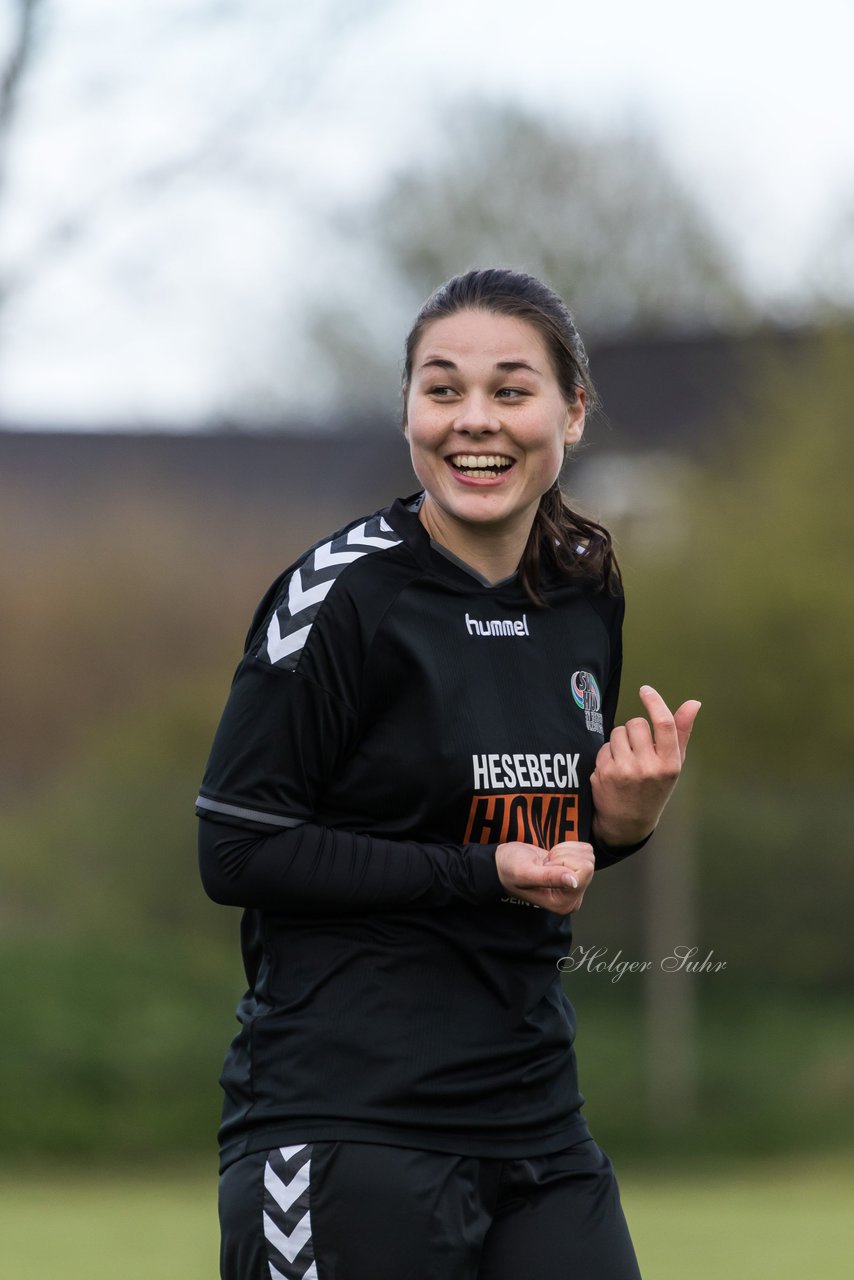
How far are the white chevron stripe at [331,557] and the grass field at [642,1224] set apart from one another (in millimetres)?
4364

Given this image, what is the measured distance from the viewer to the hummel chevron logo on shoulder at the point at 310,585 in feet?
7.35

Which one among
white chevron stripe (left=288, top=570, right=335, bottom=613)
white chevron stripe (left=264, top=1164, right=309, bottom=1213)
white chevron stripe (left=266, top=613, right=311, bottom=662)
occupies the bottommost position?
white chevron stripe (left=264, top=1164, right=309, bottom=1213)

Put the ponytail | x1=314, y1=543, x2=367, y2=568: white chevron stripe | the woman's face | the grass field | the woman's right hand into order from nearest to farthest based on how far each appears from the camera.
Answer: the woman's right hand < x1=314, y1=543, x2=367, y2=568: white chevron stripe < the woman's face < the ponytail < the grass field

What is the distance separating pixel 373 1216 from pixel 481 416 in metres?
1.07

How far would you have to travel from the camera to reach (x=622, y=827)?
8.41 feet

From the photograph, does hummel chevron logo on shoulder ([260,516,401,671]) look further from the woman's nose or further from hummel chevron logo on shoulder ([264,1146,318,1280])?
hummel chevron logo on shoulder ([264,1146,318,1280])

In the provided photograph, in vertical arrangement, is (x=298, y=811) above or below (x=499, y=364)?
below

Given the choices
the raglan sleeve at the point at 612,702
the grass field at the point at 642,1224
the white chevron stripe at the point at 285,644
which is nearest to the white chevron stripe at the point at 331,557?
the white chevron stripe at the point at 285,644

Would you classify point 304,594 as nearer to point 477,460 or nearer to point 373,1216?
point 477,460

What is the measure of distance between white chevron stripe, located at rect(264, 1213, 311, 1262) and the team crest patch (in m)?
0.79

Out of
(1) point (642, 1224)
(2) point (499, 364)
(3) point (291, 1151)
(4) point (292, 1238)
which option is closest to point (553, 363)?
(2) point (499, 364)

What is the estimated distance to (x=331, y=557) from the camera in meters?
2.34

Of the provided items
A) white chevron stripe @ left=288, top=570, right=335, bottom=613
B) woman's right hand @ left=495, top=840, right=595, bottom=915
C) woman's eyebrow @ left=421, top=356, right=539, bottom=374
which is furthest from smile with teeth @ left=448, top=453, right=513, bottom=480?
woman's right hand @ left=495, top=840, right=595, bottom=915

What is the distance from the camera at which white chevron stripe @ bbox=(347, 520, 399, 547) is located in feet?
7.78
